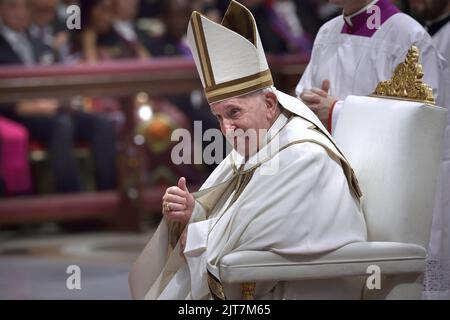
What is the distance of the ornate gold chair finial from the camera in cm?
343

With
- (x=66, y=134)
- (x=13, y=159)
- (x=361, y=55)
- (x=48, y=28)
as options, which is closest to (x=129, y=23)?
(x=48, y=28)

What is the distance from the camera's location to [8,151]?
24.0 feet

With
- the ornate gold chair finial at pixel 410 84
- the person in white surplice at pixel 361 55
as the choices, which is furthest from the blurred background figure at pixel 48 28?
the ornate gold chair finial at pixel 410 84

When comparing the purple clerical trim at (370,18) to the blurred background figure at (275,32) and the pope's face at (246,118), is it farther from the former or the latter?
the blurred background figure at (275,32)

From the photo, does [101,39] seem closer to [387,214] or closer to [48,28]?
[48,28]

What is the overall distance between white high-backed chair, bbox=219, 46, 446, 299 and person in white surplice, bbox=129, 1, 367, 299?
0.06m

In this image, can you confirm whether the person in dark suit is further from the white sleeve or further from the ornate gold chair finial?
the ornate gold chair finial

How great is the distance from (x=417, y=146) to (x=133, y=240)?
427 cm

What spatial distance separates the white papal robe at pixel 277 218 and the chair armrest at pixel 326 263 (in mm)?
37

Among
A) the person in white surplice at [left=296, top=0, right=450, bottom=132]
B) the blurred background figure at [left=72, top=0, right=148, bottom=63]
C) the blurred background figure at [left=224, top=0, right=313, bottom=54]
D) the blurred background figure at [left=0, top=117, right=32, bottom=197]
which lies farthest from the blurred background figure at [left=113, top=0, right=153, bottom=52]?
the person in white surplice at [left=296, top=0, right=450, bottom=132]

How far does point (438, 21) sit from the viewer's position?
187 inches

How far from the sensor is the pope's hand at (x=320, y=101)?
163 inches

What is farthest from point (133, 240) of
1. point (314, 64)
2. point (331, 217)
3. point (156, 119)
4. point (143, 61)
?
point (331, 217)

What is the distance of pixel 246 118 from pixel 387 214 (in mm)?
585
